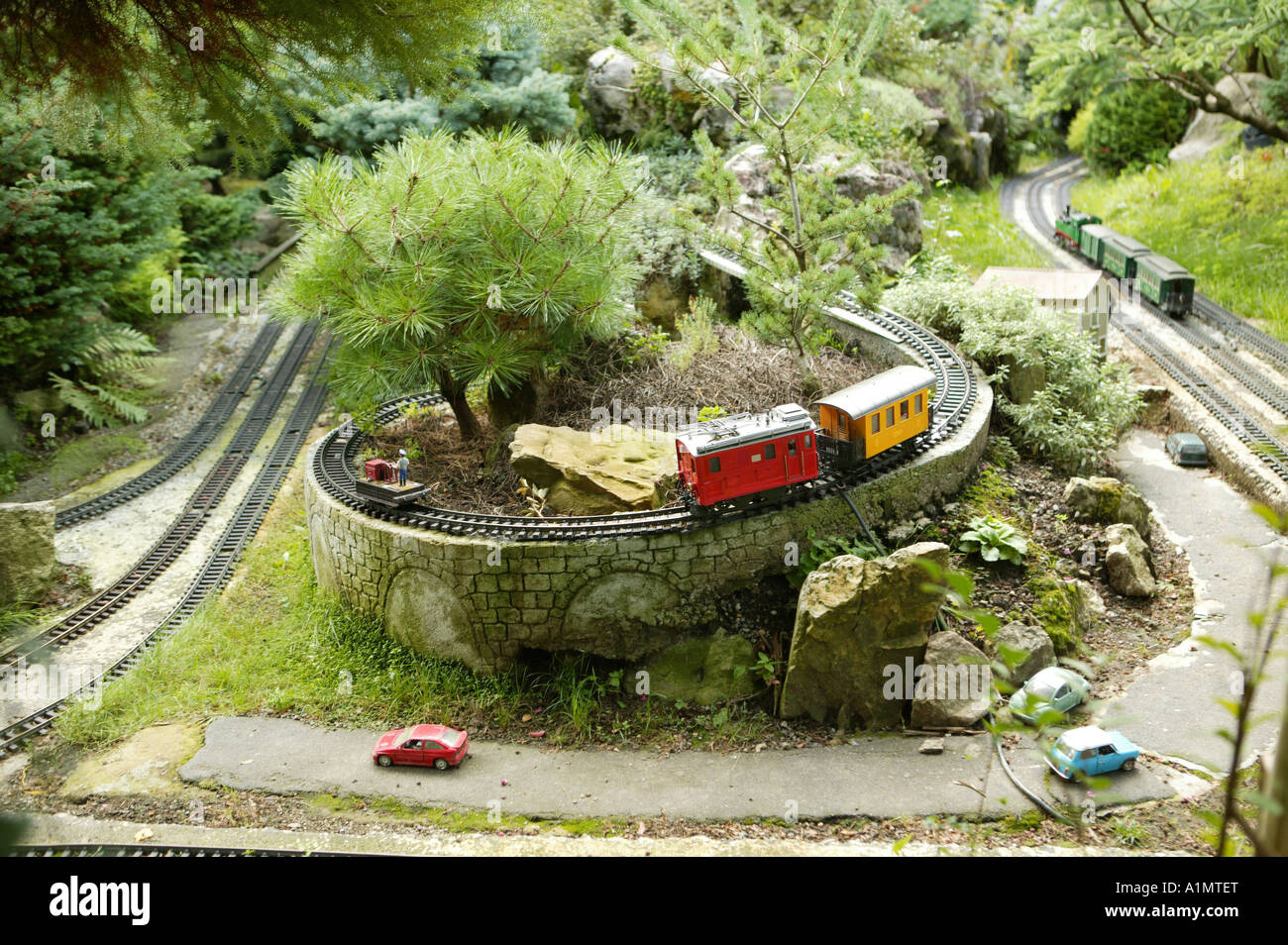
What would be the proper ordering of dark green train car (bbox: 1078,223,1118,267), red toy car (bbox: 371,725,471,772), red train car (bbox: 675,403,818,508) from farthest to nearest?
dark green train car (bbox: 1078,223,1118,267)
red train car (bbox: 675,403,818,508)
red toy car (bbox: 371,725,471,772)

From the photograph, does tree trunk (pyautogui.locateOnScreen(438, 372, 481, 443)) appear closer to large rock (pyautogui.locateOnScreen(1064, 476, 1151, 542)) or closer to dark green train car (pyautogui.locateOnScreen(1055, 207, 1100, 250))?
large rock (pyautogui.locateOnScreen(1064, 476, 1151, 542))

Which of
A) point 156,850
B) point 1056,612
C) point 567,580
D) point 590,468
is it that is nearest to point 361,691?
point 567,580

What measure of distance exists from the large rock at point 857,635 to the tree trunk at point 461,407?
494 cm

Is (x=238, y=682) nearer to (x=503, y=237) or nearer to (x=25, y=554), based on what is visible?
(x=25, y=554)

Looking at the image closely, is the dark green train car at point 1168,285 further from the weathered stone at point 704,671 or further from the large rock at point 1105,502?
the weathered stone at point 704,671

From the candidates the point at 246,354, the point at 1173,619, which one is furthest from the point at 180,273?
the point at 1173,619

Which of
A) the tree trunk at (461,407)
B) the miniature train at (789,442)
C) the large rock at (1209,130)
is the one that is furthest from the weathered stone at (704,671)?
the large rock at (1209,130)

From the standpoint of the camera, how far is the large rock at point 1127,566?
36.0 ft

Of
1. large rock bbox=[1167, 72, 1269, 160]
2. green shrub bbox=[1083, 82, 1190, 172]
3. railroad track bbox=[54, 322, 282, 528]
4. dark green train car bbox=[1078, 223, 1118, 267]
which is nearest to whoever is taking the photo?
railroad track bbox=[54, 322, 282, 528]

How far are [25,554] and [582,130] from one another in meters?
12.9

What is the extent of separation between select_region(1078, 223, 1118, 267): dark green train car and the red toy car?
59.8 ft

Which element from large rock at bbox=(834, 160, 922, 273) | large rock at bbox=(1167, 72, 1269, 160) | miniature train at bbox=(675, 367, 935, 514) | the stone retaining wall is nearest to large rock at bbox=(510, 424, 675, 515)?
miniature train at bbox=(675, 367, 935, 514)

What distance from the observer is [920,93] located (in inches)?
941

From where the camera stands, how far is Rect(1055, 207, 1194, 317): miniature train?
18.1 meters
